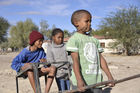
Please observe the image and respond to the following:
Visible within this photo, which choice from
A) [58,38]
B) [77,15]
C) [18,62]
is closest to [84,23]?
[77,15]

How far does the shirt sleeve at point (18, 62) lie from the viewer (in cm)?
341

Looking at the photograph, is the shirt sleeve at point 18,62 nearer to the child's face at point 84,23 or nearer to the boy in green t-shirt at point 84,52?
the boy in green t-shirt at point 84,52

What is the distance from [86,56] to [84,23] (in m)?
0.38

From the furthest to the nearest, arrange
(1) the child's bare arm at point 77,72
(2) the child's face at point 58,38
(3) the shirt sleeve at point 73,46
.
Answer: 1. (2) the child's face at point 58,38
2. (3) the shirt sleeve at point 73,46
3. (1) the child's bare arm at point 77,72

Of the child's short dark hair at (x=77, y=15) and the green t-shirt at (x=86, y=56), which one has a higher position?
the child's short dark hair at (x=77, y=15)

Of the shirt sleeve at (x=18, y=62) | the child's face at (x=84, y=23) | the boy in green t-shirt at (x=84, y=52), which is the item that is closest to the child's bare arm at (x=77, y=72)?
the boy in green t-shirt at (x=84, y=52)

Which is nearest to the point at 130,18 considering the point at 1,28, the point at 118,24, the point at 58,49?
the point at 118,24

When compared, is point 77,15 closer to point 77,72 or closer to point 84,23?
point 84,23

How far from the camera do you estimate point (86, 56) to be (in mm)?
2312

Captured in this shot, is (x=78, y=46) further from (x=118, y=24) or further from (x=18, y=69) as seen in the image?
(x=118, y=24)

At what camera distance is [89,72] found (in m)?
2.30

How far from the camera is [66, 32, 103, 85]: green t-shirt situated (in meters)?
2.27

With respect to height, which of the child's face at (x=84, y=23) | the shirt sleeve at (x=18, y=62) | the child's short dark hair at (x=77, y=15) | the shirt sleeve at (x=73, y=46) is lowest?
the shirt sleeve at (x=18, y=62)

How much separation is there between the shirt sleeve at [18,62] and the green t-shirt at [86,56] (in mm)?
1424
